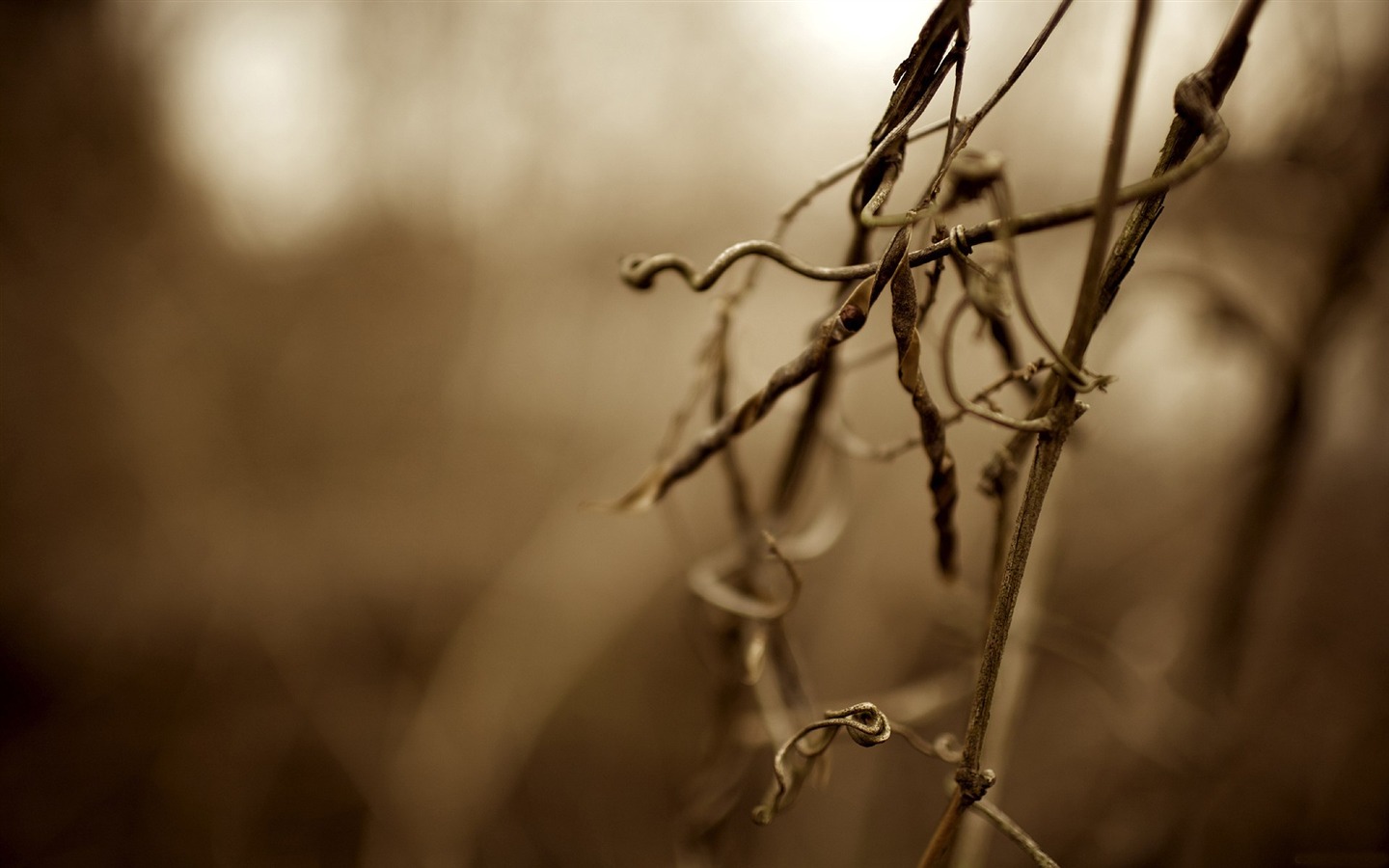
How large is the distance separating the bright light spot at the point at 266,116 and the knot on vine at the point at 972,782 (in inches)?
37.9

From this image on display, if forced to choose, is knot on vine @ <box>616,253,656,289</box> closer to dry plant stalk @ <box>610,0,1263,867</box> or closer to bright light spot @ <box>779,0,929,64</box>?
dry plant stalk @ <box>610,0,1263,867</box>

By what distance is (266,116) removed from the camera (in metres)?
0.88

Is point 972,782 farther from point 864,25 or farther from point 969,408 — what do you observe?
point 864,25

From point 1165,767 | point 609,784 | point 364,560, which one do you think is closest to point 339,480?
point 364,560

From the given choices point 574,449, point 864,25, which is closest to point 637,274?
point 864,25

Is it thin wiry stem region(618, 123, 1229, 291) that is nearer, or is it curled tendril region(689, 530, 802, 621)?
thin wiry stem region(618, 123, 1229, 291)

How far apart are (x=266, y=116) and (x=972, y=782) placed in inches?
42.4

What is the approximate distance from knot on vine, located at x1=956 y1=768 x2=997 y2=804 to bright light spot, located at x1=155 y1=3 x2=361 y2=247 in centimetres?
96

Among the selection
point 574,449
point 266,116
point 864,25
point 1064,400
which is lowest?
point 574,449

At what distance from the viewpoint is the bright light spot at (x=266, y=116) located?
84cm

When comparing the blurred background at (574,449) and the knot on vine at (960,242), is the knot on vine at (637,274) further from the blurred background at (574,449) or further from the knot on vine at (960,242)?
the blurred background at (574,449)

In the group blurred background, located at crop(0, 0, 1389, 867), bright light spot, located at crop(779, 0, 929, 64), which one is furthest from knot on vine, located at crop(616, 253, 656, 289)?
bright light spot, located at crop(779, 0, 929, 64)

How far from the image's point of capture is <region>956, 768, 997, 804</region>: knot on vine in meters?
0.16

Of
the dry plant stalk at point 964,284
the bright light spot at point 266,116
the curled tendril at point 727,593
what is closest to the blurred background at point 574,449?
the bright light spot at point 266,116
